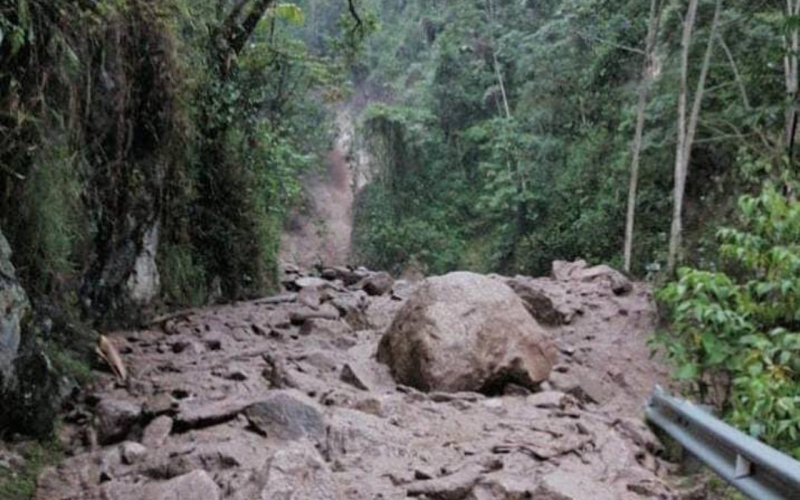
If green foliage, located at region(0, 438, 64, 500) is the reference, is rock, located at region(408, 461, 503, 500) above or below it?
above

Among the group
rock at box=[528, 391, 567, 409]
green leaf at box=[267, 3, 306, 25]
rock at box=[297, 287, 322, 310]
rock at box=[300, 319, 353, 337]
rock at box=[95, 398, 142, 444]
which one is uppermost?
green leaf at box=[267, 3, 306, 25]

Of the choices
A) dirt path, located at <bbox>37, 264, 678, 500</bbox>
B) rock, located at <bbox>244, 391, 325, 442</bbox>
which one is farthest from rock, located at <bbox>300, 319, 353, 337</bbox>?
rock, located at <bbox>244, 391, 325, 442</bbox>

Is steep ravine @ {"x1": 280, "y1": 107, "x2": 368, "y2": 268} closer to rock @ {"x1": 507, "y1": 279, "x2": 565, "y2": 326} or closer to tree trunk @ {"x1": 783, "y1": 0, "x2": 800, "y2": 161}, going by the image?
rock @ {"x1": 507, "y1": 279, "x2": 565, "y2": 326}

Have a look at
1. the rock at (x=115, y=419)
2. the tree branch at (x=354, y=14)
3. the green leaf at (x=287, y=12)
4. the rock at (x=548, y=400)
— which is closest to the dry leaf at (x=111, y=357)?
the rock at (x=115, y=419)

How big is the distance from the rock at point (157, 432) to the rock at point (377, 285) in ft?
22.2

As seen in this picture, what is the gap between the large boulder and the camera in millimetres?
5316

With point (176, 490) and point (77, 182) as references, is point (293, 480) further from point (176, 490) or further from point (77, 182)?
point (77, 182)

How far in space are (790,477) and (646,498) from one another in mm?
1133

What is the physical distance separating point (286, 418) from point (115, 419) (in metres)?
1.06

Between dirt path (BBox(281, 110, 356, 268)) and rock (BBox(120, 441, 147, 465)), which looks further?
dirt path (BBox(281, 110, 356, 268))

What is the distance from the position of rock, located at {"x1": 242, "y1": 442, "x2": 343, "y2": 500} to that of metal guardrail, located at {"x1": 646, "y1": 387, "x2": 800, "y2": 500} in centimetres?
161

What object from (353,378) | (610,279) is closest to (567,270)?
(610,279)

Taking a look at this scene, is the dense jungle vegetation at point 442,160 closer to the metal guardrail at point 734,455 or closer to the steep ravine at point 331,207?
the metal guardrail at point 734,455

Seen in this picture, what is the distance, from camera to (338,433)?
4133mm
